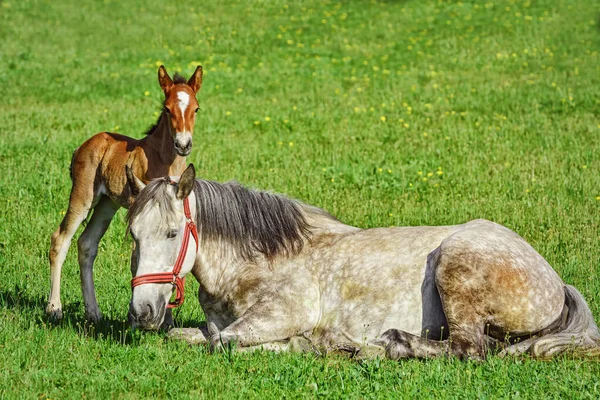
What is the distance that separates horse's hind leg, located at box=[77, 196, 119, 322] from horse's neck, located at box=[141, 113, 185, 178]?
0.64 metres

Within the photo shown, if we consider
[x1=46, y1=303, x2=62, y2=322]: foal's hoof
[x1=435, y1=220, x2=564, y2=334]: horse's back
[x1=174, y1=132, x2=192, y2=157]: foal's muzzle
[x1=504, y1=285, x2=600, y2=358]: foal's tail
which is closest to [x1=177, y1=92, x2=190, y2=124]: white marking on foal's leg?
[x1=174, y1=132, x2=192, y2=157]: foal's muzzle

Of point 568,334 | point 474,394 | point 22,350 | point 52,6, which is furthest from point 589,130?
point 52,6

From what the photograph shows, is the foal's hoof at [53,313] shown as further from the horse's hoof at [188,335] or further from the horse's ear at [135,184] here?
the horse's ear at [135,184]

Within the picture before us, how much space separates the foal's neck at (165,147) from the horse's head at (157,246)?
230 cm

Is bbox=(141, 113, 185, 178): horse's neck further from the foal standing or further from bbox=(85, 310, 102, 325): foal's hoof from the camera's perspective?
bbox=(85, 310, 102, 325): foal's hoof

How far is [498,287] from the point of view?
6.33 m

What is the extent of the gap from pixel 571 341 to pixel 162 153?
4770 millimetres

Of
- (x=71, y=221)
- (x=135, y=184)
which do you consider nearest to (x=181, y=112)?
(x=71, y=221)

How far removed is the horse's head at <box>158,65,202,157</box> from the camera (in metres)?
8.30

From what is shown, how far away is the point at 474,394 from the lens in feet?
18.1

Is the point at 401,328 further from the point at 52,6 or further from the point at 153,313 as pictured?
the point at 52,6

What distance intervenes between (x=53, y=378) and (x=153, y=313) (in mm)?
855

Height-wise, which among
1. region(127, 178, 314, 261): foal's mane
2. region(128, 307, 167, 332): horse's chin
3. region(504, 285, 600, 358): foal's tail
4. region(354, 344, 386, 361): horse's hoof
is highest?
region(127, 178, 314, 261): foal's mane

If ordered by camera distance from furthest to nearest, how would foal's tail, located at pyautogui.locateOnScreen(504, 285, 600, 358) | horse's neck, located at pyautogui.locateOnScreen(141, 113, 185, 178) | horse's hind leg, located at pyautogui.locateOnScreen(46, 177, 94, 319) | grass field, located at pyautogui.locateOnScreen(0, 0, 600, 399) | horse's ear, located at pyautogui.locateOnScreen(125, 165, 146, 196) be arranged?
horse's neck, located at pyautogui.locateOnScreen(141, 113, 185, 178) < horse's hind leg, located at pyautogui.locateOnScreen(46, 177, 94, 319) < horse's ear, located at pyautogui.locateOnScreen(125, 165, 146, 196) < foal's tail, located at pyautogui.locateOnScreen(504, 285, 600, 358) < grass field, located at pyautogui.locateOnScreen(0, 0, 600, 399)
